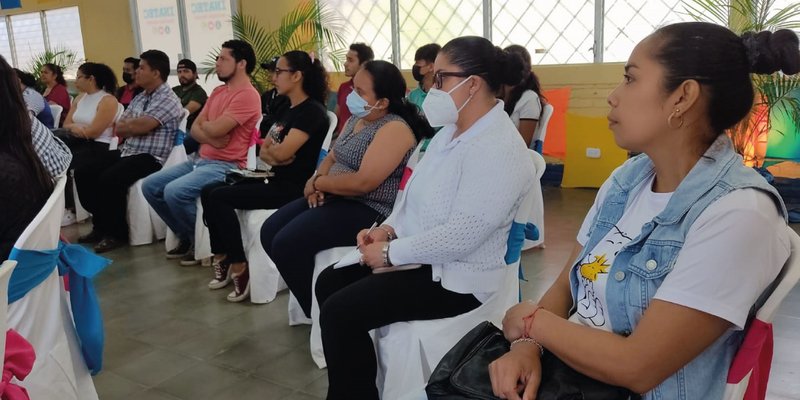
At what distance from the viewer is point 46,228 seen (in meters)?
1.76

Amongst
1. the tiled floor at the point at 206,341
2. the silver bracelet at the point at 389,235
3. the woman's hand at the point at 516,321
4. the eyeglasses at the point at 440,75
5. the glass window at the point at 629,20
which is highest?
the glass window at the point at 629,20

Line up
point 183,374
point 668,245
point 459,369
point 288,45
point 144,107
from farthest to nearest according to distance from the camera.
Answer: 1. point 288,45
2. point 144,107
3. point 183,374
4. point 459,369
5. point 668,245

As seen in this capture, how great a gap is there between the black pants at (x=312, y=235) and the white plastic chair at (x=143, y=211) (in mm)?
2049

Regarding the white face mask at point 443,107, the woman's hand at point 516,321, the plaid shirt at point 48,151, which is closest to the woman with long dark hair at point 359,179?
the white face mask at point 443,107

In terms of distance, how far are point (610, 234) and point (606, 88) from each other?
4499 millimetres

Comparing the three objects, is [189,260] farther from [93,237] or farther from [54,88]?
[54,88]

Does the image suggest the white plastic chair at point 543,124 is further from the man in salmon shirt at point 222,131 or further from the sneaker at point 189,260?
the sneaker at point 189,260

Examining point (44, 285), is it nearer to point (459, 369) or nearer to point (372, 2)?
point (459, 369)

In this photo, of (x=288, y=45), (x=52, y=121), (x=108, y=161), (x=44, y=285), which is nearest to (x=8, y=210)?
(x=44, y=285)

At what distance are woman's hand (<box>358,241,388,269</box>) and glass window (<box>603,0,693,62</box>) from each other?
4022 millimetres

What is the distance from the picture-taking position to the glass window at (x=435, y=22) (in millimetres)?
6091

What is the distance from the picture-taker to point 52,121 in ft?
18.6

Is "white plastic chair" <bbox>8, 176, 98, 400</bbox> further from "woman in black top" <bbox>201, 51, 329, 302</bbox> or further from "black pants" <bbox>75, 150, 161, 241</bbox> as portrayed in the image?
"black pants" <bbox>75, 150, 161, 241</bbox>

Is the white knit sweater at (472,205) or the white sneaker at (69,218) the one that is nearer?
the white knit sweater at (472,205)
